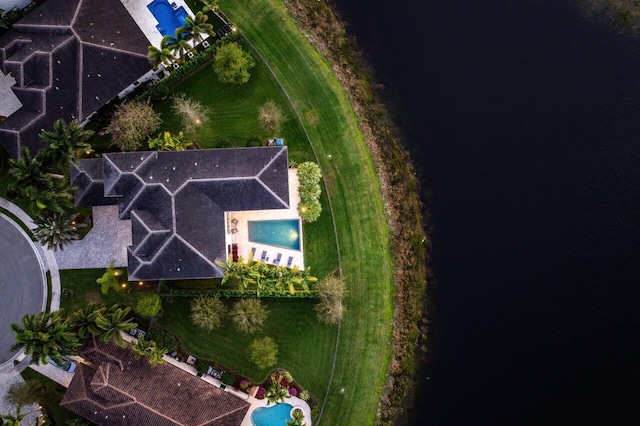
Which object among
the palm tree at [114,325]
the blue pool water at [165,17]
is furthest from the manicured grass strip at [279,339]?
the blue pool water at [165,17]

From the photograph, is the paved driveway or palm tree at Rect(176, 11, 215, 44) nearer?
palm tree at Rect(176, 11, 215, 44)

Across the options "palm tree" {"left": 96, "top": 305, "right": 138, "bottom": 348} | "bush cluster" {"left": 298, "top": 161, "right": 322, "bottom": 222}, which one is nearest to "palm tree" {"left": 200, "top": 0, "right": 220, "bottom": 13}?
"bush cluster" {"left": 298, "top": 161, "right": 322, "bottom": 222}

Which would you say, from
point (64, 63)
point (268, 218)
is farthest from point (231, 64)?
point (64, 63)

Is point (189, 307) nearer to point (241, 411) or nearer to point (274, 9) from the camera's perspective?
point (241, 411)

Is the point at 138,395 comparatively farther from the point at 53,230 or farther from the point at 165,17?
the point at 165,17

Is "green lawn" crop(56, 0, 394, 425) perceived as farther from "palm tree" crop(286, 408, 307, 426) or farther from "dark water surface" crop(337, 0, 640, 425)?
"dark water surface" crop(337, 0, 640, 425)

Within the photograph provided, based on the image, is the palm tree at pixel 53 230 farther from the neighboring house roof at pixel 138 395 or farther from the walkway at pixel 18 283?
the neighboring house roof at pixel 138 395
